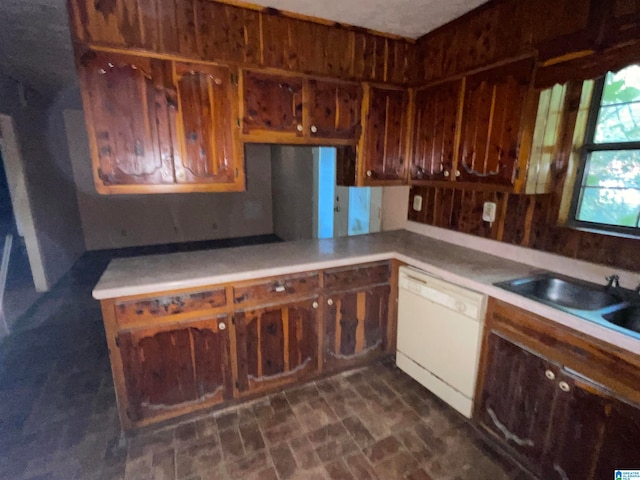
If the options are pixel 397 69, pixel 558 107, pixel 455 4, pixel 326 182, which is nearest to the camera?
pixel 558 107

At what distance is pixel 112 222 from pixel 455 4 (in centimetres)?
620

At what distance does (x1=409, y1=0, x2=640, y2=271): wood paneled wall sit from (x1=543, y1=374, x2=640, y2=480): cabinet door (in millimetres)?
742

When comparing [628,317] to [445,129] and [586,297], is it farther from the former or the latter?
[445,129]

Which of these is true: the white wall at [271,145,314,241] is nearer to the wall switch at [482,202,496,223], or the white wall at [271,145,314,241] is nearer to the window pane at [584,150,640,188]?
the wall switch at [482,202,496,223]

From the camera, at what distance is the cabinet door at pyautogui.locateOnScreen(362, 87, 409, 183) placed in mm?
2369

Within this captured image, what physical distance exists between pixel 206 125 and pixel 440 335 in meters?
1.98

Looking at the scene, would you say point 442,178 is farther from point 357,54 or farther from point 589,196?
point 357,54

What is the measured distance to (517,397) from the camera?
5.42 ft

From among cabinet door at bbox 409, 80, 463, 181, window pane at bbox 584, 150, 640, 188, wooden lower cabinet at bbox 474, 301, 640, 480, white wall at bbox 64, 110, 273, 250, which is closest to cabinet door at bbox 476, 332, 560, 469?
wooden lower cabinet at bbox 474, 301, 640, 480

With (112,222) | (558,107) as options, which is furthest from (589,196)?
(112,222)

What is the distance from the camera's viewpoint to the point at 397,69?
2393 millimetres

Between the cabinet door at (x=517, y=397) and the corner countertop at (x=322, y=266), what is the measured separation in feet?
0.87

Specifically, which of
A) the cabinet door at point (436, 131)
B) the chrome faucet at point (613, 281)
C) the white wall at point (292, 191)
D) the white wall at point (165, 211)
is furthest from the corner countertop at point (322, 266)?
the white wall at point (165, 211)

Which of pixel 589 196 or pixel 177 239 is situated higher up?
pixel 589 196
